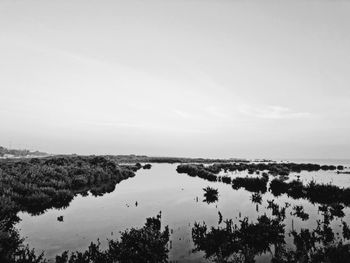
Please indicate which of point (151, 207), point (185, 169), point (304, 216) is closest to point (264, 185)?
point (304, 216)

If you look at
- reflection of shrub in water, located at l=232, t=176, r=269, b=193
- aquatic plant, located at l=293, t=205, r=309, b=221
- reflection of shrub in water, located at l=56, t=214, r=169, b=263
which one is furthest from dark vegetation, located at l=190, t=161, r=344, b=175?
reflection of shrub in water, located at l=56, t=214, r=169, b=263

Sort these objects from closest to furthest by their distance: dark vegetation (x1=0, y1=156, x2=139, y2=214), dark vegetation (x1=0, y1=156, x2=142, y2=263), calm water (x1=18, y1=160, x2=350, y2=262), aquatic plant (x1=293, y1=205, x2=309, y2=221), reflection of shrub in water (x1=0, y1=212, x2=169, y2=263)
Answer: reflection of shrub in water (x1=0, y1=212, x2=169, y2=263) < dark vegetation (x1=0, y1=156, x2=142, y2=263) < calm water (x1=18, y1=160, x2=350, y2=262) < aquatic plant (x1=293, y1=205, x2=309, y2=221) < dark vegetation (x1=0, y1=156, x2=139, y2=214)

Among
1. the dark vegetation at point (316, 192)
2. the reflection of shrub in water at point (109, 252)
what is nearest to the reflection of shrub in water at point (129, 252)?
the reflection of shrub in water at point (109, 252)

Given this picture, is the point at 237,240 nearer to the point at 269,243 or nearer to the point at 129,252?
the point at 269,243

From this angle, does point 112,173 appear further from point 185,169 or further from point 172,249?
point 172,249

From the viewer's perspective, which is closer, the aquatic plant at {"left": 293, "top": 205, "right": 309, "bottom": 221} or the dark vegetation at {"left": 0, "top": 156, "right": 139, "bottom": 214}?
the aquatic plant at {"left": 293, "top": 205, "right": 309, "bottom": 221}

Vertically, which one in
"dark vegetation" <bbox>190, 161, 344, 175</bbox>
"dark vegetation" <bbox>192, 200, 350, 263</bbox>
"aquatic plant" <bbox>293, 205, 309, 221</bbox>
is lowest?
"dark vegetation" <bbox>190, 161, 344, 175</bbox>

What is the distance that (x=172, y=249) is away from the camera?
30.9 ft

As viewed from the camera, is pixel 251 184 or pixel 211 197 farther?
pixel 251 184

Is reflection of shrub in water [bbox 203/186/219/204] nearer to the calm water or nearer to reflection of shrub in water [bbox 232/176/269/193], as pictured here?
the calm water

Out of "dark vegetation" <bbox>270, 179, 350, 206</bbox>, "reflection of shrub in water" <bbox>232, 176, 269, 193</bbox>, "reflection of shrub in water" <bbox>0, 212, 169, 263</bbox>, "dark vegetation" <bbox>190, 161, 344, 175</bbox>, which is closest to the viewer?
"reflection of shrub in water" <bbox>0, 212, 169, 263</bbox>

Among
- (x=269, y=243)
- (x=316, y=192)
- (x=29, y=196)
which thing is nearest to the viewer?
(x=269, y=243)

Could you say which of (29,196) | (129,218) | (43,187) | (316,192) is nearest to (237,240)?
(129,218)

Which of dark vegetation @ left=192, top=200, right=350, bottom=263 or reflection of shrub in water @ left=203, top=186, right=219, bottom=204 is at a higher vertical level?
dark vegetation @ left=192, top=200, right=350, bottom=263
